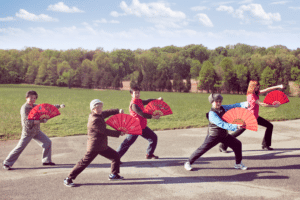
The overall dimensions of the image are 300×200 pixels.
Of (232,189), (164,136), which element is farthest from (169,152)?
(232,189)

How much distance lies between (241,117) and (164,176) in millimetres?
1964

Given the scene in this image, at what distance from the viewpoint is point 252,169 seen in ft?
19.6

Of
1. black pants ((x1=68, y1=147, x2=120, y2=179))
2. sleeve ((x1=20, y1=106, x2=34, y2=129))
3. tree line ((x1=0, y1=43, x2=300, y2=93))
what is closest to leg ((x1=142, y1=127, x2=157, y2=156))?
black pants ((x1=68, y1=147, x2=120, y2=179))

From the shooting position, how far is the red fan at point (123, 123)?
199 inches

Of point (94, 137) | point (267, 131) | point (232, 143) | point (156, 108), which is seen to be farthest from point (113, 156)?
point (267, 131)

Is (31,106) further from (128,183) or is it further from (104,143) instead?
(128,183)

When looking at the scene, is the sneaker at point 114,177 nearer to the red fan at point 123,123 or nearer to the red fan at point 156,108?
the red fan at point 123,123

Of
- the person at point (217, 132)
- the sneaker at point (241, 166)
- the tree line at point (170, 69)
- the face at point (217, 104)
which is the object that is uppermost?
the tree line at point (170, 69)

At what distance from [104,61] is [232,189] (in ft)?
310

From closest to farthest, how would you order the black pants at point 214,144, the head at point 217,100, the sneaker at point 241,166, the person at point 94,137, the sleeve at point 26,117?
1. the person at point 94,137
2. the head at point 217,100
3. the black pants at point 214,144
4. the sleeve at point 26,117
5. the sneaker at point 241,166

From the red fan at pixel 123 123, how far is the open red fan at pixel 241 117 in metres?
1.77

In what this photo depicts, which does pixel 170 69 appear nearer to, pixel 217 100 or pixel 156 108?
pixel 156 108

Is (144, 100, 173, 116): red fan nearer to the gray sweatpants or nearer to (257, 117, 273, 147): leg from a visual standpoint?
the gray sweatpants

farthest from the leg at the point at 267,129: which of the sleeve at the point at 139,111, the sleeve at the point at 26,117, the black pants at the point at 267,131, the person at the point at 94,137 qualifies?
the sleeve at the point at 26,117
